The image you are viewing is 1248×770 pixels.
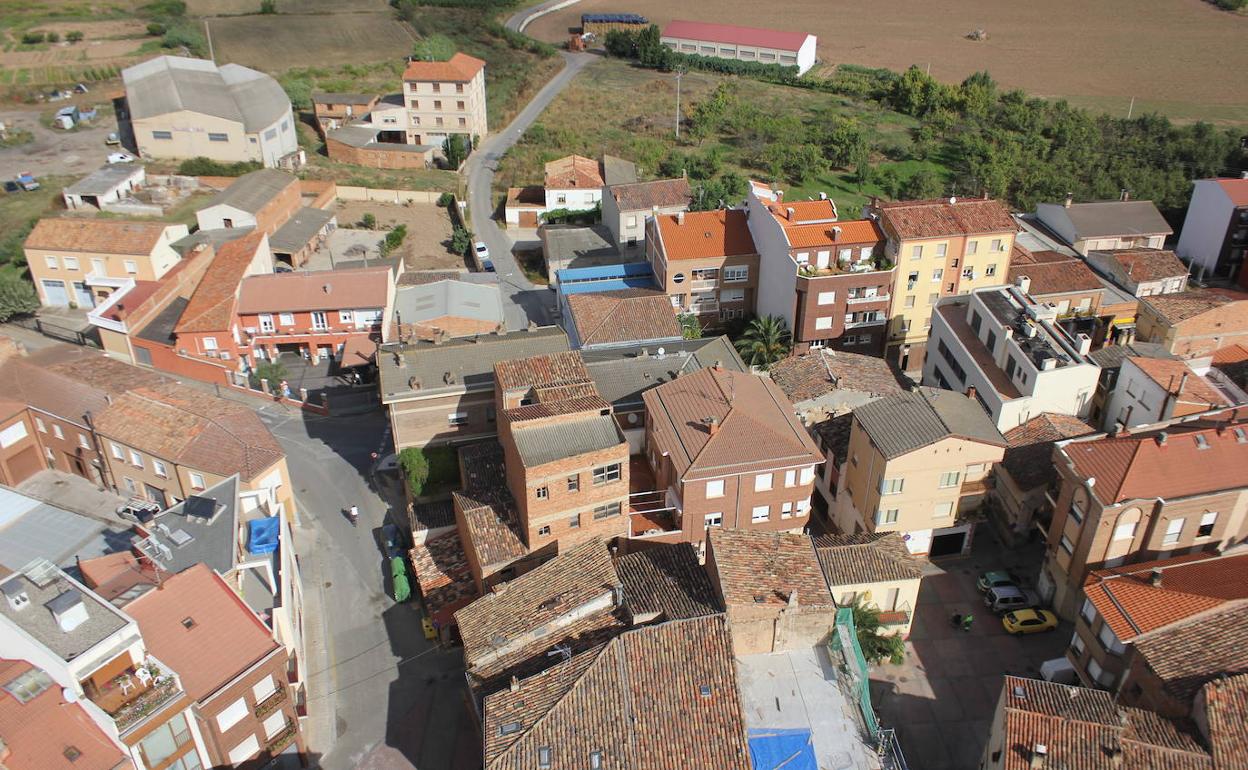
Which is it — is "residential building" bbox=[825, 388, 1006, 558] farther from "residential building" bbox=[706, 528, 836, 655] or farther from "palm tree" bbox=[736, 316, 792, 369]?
"palm tree" bbox=[736, 316, 792, 369]

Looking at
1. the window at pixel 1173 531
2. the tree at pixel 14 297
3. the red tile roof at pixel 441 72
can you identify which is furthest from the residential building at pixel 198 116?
the window at pixel 1173 531

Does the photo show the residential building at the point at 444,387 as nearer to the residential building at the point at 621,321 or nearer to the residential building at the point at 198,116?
the residential building at the point at 621,321

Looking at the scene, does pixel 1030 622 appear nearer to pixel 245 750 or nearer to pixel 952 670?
pixel 952 670

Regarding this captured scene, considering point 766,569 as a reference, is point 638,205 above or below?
below

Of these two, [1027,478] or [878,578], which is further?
[1027,478]

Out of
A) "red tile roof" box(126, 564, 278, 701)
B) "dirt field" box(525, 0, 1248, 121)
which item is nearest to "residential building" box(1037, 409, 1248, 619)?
"red tile roof" box(126, 564, 278, 701)

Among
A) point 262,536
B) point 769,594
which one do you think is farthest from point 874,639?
point 262,536
